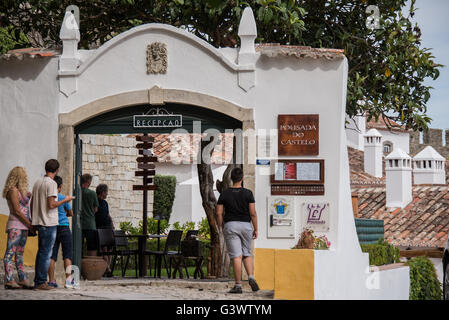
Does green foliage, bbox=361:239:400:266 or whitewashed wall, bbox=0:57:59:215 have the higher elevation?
whitewashed wall, bbox=0:57:59:215

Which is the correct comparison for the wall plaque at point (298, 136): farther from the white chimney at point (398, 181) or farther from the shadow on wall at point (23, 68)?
the white chimney at point (398, 181)

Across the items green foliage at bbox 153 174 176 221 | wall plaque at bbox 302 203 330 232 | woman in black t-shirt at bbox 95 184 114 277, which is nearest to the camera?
wall plaque at bbox 302 203 330 232

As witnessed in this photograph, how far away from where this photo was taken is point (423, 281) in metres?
19.7

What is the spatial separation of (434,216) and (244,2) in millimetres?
12300

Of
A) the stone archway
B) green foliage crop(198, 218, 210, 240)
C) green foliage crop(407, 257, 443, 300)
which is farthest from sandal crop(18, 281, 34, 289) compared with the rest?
green foliage crop(198, 218, 210, 240)

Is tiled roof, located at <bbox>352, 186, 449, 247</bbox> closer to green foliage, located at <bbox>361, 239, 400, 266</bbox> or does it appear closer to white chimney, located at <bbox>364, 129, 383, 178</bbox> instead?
green foliage, located at <bbox>361, 239, 400, 266</bbox>

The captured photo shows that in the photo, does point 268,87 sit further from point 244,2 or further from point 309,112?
point 244,2

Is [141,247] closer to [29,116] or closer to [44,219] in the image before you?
[29,116]

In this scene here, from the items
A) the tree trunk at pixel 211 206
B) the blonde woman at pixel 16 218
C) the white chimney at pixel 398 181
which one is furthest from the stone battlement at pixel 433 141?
the blonde woman at pixel 16 218

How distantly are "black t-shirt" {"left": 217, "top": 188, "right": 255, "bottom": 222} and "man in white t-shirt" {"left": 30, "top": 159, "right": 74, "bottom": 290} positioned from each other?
2260 millimetres

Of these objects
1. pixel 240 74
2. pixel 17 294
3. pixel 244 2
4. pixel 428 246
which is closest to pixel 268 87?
pixel 240 74

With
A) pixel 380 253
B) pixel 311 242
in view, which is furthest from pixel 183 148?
pixel 311 242

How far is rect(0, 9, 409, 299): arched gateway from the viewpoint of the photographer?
13.9 m
